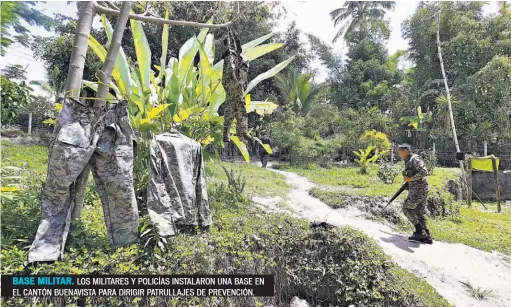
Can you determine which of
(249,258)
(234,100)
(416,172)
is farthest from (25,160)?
(416,172)

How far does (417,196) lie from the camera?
180 inches

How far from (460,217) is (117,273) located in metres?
7.65

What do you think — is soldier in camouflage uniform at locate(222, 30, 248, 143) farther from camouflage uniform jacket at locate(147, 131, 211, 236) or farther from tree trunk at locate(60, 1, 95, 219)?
tree trunk at locate(60, 1, 95, 219)

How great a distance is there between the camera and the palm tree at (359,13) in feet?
69.4

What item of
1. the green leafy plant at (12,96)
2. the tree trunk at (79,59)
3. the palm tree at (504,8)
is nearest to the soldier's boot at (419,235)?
the tree trunk at (79,59)

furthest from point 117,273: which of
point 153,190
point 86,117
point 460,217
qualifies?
point 460,217

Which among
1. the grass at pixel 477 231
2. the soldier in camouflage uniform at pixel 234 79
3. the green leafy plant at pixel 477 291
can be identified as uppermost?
the soldier in camouflage uniform at pixel 234 79

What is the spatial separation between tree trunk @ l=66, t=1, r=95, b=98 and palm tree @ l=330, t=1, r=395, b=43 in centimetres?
2261

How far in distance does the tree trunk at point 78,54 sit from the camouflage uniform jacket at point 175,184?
709 millimetres

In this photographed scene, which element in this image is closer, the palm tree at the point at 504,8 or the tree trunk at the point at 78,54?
the tree trunk at the point at 78,54

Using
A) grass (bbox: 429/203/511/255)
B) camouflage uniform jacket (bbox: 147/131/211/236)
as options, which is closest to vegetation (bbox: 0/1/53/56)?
camouflage uniform jacket (bbox: 147/131/211/236)

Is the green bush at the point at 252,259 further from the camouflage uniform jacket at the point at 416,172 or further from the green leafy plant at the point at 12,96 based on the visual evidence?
the camouflage uniform jacket at the point at 416,172

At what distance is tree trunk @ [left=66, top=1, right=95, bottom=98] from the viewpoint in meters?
2.11

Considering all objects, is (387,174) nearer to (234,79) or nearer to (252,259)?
(234,79)
